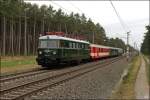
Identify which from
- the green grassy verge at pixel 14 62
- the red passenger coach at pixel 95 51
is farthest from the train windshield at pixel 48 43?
the red passenger coach at pixel 95 51

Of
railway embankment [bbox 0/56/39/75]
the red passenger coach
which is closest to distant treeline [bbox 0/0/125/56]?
the red passenger coach

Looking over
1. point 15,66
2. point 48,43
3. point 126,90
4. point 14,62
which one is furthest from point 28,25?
point 126,90

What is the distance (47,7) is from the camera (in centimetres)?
11375

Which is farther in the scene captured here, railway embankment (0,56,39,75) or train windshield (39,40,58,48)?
train windshield (39,40,58,48)

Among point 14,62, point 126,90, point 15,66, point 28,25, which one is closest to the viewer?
point 126,90

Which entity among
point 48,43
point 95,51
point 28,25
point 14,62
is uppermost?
point 28,25

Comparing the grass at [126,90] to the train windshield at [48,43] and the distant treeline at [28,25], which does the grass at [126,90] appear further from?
the distant treeline at [28,25]

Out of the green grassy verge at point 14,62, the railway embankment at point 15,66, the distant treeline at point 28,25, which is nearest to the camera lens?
the railway embankment at point 15,66

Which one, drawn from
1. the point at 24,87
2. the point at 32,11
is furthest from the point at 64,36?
the point at 32,11

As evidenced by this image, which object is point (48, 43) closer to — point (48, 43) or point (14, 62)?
point (48, 43)

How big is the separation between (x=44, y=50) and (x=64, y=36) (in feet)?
9.32

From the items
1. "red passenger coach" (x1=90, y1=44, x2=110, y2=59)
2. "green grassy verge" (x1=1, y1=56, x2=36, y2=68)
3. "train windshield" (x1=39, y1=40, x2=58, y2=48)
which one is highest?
"train windshield" (x1=39, y1=40, x2=58, y2=48)

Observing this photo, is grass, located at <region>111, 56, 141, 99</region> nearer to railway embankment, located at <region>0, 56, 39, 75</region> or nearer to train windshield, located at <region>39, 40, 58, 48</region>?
railway embankment, located at <region>0, 56, 39, 75</region>

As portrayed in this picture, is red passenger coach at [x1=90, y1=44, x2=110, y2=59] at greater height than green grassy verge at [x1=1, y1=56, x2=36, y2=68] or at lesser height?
greater
